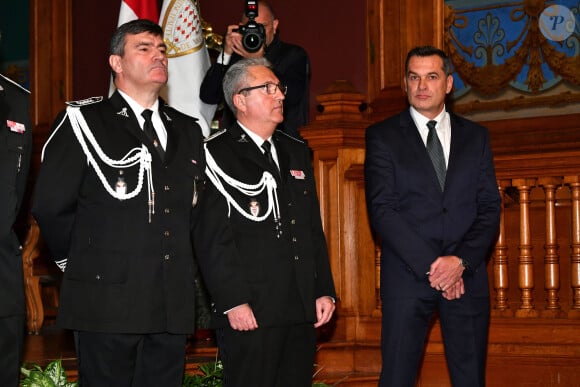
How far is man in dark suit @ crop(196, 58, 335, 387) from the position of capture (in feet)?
11.0

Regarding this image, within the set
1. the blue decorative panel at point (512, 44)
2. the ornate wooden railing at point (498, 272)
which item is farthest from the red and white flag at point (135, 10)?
the blue decorative panel at point (512, 44)

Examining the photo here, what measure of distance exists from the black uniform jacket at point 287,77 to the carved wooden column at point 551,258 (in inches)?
48.6

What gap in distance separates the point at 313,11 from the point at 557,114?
1746 mm

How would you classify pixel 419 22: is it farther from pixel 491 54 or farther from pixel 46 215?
pixel 46 215

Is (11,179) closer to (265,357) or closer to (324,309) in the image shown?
(265,357)

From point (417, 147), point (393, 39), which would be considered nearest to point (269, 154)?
point (417, 147)

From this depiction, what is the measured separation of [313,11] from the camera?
676 cm

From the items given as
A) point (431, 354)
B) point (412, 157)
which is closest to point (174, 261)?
point (412, 157)

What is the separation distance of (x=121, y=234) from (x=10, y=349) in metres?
0.47

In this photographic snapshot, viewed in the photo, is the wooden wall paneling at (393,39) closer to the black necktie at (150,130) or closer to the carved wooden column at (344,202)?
the carved wooden column at (344,202)

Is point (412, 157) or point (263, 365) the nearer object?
point (263, 365)

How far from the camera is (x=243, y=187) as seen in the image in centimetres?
348

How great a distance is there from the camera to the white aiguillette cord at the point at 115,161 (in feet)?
10.3

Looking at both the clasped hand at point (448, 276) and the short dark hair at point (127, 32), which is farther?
the clasped hand at point (448, 276)
